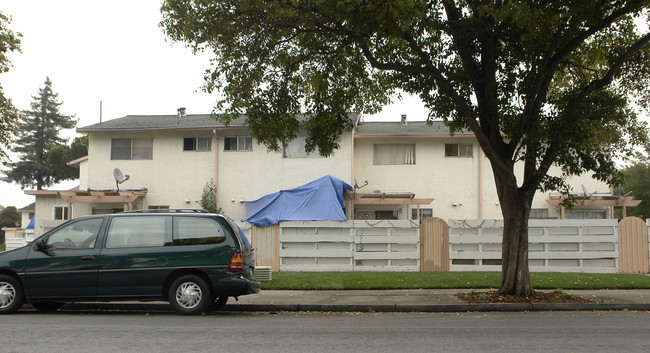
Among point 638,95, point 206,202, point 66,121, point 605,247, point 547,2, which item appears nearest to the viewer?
point 547,2

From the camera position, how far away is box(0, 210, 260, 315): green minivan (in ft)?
33.5

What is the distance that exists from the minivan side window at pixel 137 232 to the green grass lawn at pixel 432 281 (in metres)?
3.96

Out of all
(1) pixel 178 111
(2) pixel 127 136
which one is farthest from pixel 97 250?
(1) pixel 178 111

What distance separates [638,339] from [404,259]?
10.2m

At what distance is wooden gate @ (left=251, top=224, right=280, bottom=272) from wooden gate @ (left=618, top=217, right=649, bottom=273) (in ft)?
34.7

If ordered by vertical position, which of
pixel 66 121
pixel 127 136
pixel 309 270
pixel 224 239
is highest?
pixel 66 121

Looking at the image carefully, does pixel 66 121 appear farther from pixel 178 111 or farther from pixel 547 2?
pixel 547 2

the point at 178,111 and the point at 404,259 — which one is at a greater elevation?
the point at 178,111

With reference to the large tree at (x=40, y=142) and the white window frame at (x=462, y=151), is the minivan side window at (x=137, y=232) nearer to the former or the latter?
the white window frame at (x=462, y=151)

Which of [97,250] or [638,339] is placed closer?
[638,339]

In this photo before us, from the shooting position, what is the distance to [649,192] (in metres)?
42.2

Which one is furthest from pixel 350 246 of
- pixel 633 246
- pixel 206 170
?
pixel 206 170

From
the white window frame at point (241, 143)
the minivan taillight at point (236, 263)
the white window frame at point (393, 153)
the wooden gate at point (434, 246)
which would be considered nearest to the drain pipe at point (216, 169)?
the white window frame at point (241, 143)

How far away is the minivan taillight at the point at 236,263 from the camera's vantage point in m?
10.3
